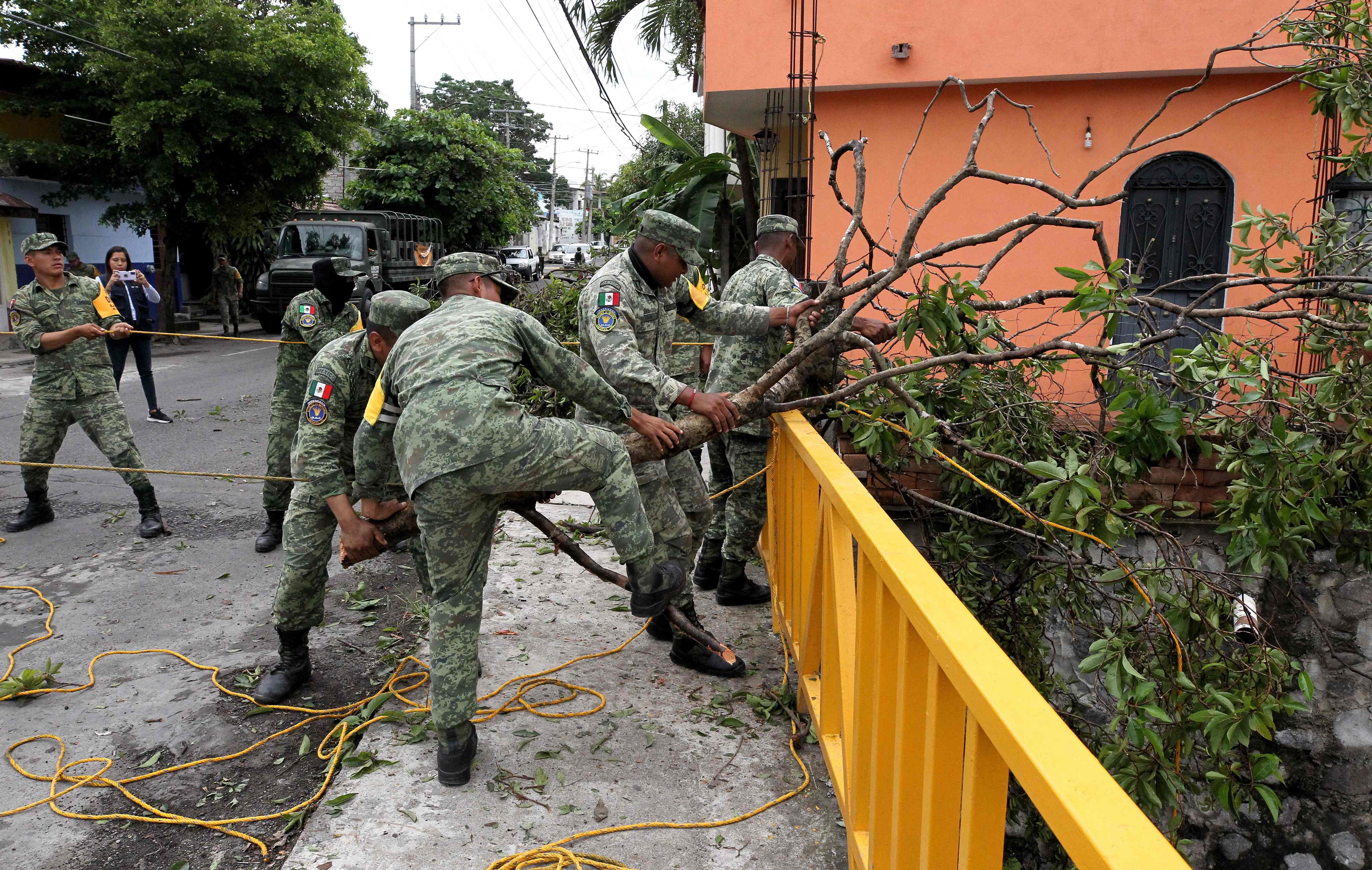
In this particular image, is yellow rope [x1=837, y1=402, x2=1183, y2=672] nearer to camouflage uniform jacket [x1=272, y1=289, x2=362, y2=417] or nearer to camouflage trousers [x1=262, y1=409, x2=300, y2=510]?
camouflage uniform jacket [x1=272, y1=289, x2=362, y2=417]

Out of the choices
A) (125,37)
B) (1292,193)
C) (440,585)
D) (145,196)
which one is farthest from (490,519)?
(145,196)

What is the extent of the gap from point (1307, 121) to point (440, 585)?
7462 mm

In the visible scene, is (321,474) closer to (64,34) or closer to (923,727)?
(923,727)

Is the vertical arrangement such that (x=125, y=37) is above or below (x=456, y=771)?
above

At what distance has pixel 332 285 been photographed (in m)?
5.47

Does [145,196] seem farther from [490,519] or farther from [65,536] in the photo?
[490,519]

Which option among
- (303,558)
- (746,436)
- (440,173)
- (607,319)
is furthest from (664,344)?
(440,173)

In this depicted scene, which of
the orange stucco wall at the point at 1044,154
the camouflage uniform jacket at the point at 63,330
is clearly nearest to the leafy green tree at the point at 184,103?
the camouflage uniform jacket at the point at 63,330

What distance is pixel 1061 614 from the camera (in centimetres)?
361

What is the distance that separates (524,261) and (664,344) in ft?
123

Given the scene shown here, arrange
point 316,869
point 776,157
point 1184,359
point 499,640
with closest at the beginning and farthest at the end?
point 316,869 < point 1184,359 < point 499,640 < point 776,157

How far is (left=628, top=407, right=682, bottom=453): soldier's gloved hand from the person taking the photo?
3.42m

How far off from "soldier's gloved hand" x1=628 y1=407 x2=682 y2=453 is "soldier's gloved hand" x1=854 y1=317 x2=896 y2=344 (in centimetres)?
111

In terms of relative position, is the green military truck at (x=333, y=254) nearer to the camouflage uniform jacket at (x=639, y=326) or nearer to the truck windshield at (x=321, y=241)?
the truck windshield at (x=321, y=241)
